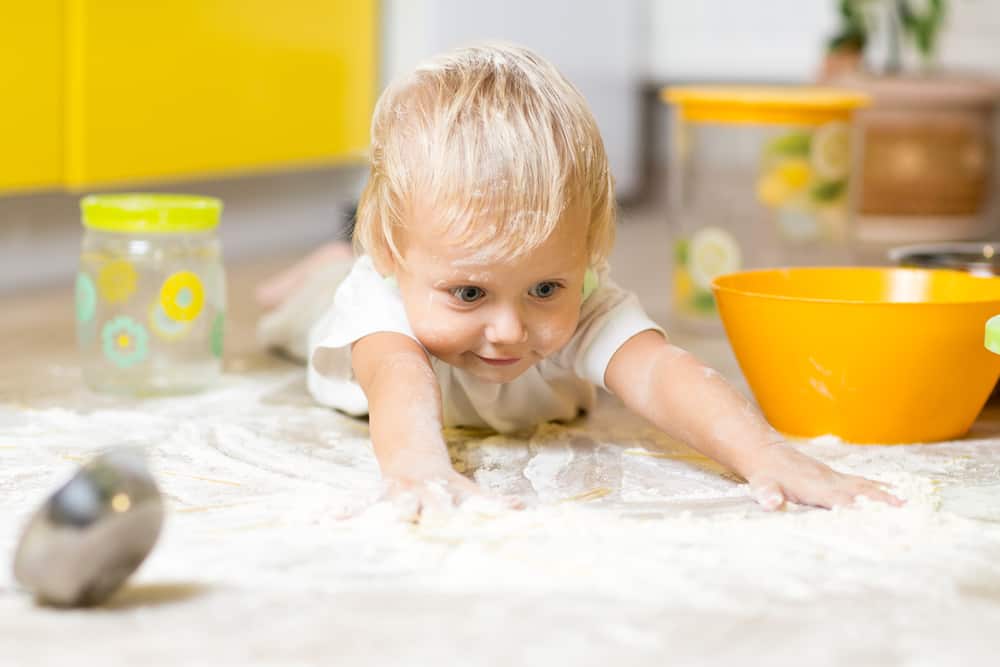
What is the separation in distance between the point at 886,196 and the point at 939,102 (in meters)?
0.22

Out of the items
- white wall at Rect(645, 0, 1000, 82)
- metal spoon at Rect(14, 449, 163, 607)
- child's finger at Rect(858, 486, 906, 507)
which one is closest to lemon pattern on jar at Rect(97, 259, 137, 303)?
metal spoon at Rect(14, 449, 163, 607)

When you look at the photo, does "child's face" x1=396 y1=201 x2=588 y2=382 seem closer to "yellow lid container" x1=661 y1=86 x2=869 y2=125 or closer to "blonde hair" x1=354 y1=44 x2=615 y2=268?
"blonde hair" x1=354 y1=44 x2=615 y2=268

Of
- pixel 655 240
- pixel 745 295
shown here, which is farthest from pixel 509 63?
pixel 655 240

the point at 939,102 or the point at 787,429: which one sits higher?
the point at 939,102

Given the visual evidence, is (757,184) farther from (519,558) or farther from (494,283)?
(519,558)

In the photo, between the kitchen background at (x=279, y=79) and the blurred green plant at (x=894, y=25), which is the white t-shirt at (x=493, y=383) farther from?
the blurred green plant at (x=894, y=25)

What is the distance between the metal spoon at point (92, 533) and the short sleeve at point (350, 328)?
39cm

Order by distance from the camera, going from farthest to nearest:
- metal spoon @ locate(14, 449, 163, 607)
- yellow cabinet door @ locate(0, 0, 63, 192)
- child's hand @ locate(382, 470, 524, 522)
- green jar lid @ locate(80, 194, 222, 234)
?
yellow cabinet door @ locate(0, 0, 63, 192), green jar lid @ locate(80, 194, 222, 234), child's hand @ locate(382, 470, 524, 522), metal spoon @ locate(14, 449, 163, 607)

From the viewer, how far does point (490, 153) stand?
3.20 feet

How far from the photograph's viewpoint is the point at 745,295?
3.80 ft

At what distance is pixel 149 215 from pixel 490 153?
1.44 ft

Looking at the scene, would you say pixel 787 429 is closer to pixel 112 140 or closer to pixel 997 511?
pixel 997 511

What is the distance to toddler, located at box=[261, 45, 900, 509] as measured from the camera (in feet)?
3.20

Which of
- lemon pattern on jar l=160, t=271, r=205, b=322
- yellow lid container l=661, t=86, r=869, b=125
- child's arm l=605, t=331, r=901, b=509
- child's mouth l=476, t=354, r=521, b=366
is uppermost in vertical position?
yellow lid container l=661, t=86, r=869, b=125
